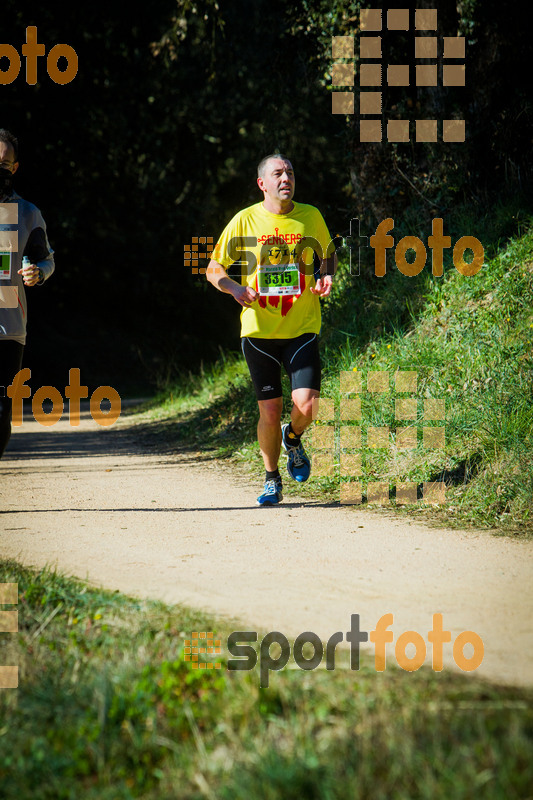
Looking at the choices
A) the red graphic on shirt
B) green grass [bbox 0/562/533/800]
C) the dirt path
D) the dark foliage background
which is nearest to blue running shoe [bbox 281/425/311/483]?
the dirt path

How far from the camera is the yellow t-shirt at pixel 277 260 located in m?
6.04

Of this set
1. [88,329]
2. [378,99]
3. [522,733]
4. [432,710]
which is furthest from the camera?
[88,329]

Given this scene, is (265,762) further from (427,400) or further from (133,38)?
(133,38)

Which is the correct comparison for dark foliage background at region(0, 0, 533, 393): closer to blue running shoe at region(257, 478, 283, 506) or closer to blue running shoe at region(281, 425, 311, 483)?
blue running shoe at region(281, 425, 311, 483)

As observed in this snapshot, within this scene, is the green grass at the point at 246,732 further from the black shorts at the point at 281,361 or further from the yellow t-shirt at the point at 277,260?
the yellow t-shirt at the point at 277,260

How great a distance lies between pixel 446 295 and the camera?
356 inches

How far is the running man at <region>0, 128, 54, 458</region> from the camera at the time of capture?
5.65 m

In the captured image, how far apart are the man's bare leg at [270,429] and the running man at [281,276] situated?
17 cm

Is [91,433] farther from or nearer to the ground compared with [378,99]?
nearer to the ground

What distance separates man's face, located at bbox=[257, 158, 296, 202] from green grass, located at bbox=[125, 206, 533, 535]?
7.05 ft

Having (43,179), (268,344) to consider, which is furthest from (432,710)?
(43,179)

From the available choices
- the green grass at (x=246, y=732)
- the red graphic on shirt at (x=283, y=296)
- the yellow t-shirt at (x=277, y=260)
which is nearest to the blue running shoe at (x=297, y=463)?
the yellow t-shirt at (x=277, y=260)

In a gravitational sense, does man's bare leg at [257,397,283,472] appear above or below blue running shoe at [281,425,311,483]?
above

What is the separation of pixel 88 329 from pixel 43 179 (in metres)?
9.71
